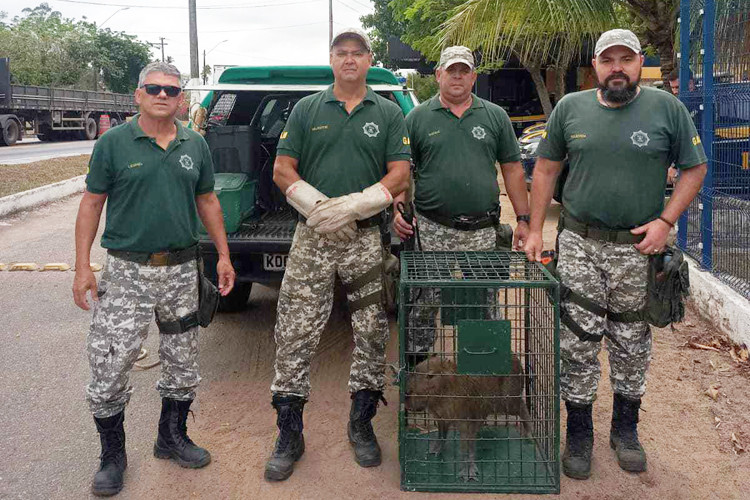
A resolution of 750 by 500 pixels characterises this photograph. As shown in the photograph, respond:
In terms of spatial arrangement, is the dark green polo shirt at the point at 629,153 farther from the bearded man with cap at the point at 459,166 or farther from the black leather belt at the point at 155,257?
the black leather belt at the point at 155,257

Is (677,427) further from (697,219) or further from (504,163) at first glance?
(697,219)

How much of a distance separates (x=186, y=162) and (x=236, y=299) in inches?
103

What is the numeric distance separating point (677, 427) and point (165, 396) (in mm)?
2655

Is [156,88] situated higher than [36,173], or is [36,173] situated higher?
[156,88]

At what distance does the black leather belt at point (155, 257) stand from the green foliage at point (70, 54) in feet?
144

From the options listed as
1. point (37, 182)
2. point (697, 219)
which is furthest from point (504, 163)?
point (37, 182)

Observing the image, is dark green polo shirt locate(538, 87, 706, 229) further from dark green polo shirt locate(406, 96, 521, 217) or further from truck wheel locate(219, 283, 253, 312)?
truck wheel locate(219, 283, 253, 312)

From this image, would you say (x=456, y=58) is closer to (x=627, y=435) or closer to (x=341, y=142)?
(x=341, y=142)

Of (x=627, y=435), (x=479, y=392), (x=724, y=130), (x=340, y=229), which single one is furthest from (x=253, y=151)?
(x=724, y=130)

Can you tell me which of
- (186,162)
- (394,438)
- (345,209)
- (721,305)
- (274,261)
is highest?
(186,162)

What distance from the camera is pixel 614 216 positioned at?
3.21m

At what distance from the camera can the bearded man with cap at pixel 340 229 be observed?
10.8 feet

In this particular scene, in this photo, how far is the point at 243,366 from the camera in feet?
15.4

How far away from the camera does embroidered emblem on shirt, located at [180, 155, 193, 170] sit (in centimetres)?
322
